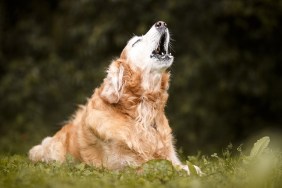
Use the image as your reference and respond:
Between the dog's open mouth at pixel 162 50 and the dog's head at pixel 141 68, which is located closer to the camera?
the dog's head at pixel 141 68

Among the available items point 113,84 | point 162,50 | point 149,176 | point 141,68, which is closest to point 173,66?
point 162,50

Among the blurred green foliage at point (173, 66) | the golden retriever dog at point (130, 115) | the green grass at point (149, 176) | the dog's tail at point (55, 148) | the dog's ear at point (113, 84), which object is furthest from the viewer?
the blurred green foliage at point (173, 66)

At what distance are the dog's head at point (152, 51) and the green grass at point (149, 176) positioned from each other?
1.38 metres

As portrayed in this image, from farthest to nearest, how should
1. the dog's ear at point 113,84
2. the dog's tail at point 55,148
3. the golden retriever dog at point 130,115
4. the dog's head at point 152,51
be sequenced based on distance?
the dog's tail at point 55,148 < the dog's head at point 152,51 < the dog's ear at point 113,84 < the golden retriever dog at point 130,115

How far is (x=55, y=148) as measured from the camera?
6578 millimetres

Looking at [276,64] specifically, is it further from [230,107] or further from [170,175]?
[170,175]

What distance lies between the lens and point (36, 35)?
1215 cm

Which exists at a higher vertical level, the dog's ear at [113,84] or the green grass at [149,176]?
the dog's ear at [113,84]

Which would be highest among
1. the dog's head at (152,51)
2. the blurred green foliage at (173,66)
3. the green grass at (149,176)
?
the blurred green foliage at (173,66)

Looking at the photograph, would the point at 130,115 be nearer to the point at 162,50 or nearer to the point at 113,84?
the point at 113,84

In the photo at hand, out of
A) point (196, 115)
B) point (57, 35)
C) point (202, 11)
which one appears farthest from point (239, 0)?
point (57, 35)

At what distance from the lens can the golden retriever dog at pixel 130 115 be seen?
568 centimetres

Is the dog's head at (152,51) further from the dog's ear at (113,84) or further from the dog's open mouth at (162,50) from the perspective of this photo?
the dog's ear at (113,84)

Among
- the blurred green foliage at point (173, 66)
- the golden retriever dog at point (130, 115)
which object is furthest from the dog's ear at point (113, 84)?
the blurred green foliage at point (173, 66)
